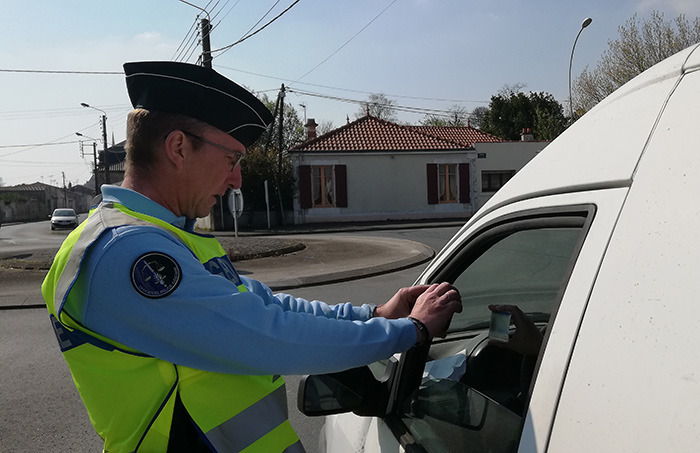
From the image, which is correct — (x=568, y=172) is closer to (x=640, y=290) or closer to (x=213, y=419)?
(x=640, y=290)

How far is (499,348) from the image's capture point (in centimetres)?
194

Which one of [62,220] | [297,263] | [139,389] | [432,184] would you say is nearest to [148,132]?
[139,389]

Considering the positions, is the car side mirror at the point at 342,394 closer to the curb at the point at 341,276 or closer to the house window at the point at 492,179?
the curb at the point at 341,276

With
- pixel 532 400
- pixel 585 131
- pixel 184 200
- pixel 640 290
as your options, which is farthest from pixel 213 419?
pixel 585 131

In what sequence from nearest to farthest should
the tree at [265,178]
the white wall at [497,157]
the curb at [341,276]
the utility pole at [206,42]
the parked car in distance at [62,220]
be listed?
the curb at [341,276]
the utility pole at [206,42]
the tree at [265,178]
the white wall at [497,157]
the parked car in distance at [62,220]

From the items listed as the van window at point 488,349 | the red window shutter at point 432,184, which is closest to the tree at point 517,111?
the red window shutter at point 432,184

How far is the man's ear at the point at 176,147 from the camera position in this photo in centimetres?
145

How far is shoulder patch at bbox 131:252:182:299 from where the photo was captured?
117 cm

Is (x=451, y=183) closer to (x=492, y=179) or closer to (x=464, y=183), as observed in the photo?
(x=464, y=183)

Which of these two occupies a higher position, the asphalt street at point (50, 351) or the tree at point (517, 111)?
the tree at point (517, 111)

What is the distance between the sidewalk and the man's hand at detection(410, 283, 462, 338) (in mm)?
9157

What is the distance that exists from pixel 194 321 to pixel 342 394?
65 centimetres

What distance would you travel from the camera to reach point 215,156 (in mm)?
1525

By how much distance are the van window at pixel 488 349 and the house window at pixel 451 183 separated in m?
27.5
